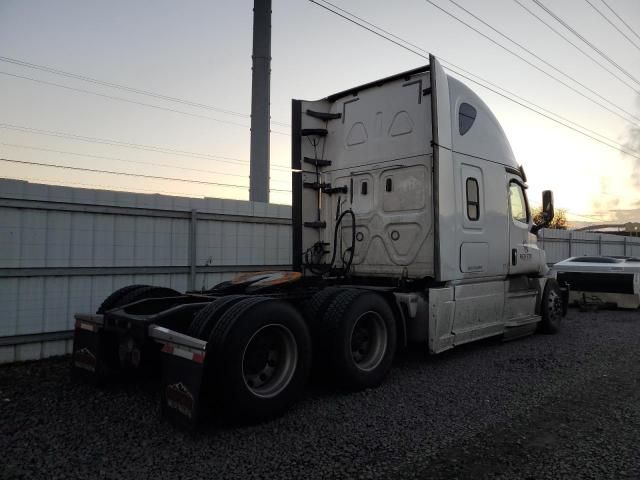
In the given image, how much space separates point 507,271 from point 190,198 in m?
4.99

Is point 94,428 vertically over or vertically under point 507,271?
under

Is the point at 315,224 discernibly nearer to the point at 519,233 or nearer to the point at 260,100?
the point at 519,233

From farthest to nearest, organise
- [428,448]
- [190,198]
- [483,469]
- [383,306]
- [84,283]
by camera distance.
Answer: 1. [190,198]
2. [84,283]
3. [383,306]
4. [428,448]
5. [483,469]

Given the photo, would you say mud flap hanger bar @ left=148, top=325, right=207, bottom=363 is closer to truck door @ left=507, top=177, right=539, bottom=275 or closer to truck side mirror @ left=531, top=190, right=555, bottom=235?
truck door @ left=507, top=177, right=539, bottom=275

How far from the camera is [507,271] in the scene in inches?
262

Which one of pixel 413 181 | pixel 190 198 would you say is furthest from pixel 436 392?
pixel 190 198

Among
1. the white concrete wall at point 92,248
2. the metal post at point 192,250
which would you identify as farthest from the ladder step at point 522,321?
the metal post at point 192,250

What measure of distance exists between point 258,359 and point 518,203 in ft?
17.0

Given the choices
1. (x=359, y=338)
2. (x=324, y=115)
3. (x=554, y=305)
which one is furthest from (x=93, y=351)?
(x=554, y=305)

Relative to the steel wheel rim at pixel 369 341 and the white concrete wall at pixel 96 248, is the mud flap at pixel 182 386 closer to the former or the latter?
the steel wheel rim at pixel 369 341

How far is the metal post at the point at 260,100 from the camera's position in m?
13.4

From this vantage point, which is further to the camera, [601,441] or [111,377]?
[111,377]

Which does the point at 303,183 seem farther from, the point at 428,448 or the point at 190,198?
the point at 428,448

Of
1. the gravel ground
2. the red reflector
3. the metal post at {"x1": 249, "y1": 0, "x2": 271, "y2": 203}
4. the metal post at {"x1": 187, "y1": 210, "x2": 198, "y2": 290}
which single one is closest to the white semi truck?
the red reflector
